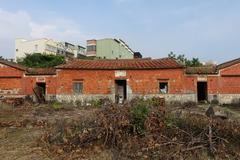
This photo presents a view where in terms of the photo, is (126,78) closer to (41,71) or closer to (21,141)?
(41,71)

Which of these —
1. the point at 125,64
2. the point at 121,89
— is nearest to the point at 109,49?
the point at 125,64

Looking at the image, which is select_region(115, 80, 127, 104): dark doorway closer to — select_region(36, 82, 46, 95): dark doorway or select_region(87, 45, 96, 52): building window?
select_region(36, 82, 46, 95): dark doorway

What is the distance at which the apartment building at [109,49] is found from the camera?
57.8 m

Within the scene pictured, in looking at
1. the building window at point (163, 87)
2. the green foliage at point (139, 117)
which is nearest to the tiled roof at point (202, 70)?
the building window at point (163, 87)

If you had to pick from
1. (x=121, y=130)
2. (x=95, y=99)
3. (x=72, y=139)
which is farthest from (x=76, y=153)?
(x=95, y=99)

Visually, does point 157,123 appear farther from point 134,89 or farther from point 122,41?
point 122,41

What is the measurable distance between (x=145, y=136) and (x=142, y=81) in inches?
754

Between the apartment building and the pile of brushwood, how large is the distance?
48.4m

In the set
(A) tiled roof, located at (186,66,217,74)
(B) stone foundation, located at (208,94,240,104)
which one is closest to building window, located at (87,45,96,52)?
(A) tiled roof, located at (186,66,217,74)

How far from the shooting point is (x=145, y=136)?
8375 millimetres

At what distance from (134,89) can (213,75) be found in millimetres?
6350

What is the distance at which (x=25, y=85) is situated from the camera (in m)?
29.0

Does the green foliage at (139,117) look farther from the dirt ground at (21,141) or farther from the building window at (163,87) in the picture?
the building window at (163,87)

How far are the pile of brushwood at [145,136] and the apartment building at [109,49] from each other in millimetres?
48364
